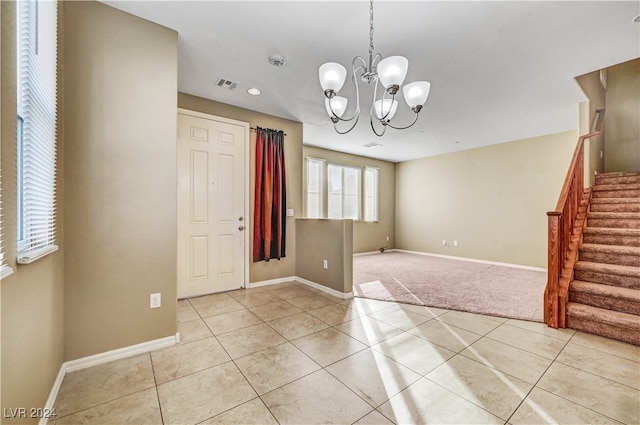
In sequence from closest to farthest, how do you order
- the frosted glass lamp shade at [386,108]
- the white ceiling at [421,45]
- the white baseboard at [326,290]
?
the white ceiling at [421,45], the frosted glass lamp shade at [386,108], the white baseboard at [326,290]

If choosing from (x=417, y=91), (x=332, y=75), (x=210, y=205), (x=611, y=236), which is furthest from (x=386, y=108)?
(x=611, y=236)

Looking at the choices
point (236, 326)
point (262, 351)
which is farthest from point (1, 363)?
point (236, 326)

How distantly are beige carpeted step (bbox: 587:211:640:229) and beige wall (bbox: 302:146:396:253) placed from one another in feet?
14.7

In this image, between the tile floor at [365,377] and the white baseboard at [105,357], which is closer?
the tile floor at [365,377]

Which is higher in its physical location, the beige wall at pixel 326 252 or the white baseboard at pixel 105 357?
the beige wall at pixel 326 252

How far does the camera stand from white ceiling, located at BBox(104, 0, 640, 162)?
210 cm

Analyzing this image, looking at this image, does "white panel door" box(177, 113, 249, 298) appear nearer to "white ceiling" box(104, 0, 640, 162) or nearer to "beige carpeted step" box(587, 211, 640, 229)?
"white ceiling" box(104, 0, 640, 162)

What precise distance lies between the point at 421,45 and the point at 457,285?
3.43 m

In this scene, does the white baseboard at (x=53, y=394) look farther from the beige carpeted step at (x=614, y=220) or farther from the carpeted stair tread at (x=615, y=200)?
the carpeted stair tread at (x=615, y=200)

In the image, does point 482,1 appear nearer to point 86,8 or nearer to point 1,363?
point 86,8

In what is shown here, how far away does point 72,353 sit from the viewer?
1.97 meters

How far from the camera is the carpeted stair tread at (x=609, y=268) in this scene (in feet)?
8.87

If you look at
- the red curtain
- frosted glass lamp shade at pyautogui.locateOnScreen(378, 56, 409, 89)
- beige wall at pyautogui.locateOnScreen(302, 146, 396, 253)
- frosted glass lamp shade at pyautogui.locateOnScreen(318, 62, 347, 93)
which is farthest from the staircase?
beige wall at pyautogui.locateOnScreen(302, 146, 396, 253)

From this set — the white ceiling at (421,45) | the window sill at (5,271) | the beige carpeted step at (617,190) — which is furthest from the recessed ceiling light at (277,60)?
the beige carpeted step at (617,190)
